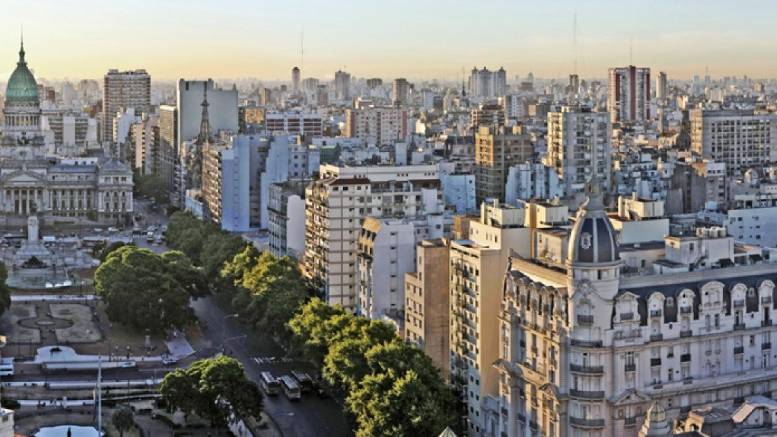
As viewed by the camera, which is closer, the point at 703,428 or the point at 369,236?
the point at 703,428

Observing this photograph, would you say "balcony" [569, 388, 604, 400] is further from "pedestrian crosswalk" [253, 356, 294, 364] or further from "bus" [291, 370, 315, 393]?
"pedestrian crosswalk" [253, 356, 294, 364]

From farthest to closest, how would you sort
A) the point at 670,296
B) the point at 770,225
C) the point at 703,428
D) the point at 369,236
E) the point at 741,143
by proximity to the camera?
1. the point at 741,143
2. the point at 770,225
3. the point at 369,236
4. the point at 670,296
5. the point at 703,428

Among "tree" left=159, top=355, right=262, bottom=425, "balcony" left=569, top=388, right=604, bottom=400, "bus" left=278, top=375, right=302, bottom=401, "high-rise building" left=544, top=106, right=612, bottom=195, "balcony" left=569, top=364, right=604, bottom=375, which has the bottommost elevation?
"bus" left=278, top=375, right=302, bottom=401

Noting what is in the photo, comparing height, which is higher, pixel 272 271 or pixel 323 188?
pixel 323 188

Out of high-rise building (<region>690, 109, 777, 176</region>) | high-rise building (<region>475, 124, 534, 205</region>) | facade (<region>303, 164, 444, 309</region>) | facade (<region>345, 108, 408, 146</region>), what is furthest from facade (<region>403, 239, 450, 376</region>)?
facade (<region>345, 108, 408, 146</region>)

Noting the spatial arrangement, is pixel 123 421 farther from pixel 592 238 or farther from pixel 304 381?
pixel 592 238

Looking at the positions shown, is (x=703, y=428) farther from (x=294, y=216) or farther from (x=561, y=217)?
(x=294, y=216)

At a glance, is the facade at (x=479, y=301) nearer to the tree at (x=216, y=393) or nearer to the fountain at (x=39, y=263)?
the tree at (x=216, y=393)

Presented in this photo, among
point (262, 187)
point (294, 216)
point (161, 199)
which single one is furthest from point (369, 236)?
point (161, 199)
